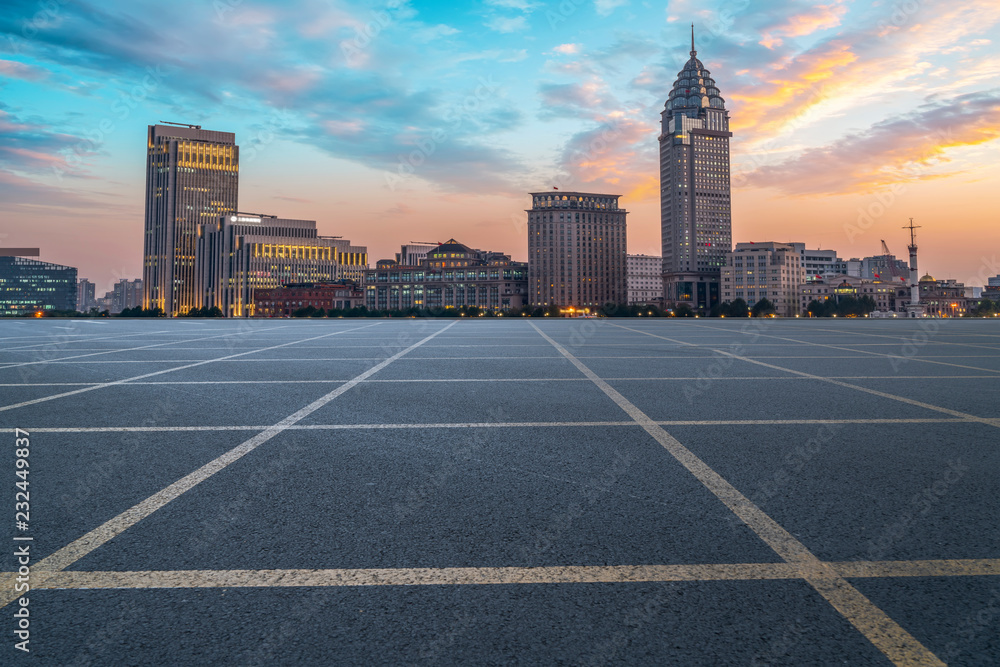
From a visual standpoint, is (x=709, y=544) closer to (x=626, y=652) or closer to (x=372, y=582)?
(x=626, y=652)

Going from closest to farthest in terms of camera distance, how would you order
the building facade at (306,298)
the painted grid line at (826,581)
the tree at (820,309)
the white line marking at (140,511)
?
1. the painted grid line at (826,581)
2. the white line marking at (140,511)
3. the tree at (820,309)
4. the building facade at (306,298)

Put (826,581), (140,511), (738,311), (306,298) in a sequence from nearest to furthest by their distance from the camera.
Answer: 1. (826,581)
2. (140,511)
3. (738,311)
4. (306,298)

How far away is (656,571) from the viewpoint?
3.03 m

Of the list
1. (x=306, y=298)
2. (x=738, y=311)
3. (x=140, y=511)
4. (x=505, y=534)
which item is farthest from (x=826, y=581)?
(x=306, y=298)

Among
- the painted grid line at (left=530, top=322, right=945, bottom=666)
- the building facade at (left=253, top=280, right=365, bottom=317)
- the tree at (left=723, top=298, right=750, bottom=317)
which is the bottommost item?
the painted grid line at (left=530, top=322, right=945, bottom=666)

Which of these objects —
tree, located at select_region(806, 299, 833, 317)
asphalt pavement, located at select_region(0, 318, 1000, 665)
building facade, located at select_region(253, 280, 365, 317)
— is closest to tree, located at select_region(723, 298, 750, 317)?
tree, located at select_region(806, 299, 833, 317)

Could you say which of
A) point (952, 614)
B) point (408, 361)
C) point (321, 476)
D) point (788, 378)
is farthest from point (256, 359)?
point (952, 614)

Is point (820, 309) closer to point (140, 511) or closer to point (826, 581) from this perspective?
point (826, 581)

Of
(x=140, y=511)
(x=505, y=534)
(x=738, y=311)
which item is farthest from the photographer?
(x=738, y=311)

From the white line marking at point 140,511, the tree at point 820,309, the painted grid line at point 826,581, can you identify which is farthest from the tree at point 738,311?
the white line marking at point 140,511

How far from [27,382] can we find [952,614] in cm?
1420

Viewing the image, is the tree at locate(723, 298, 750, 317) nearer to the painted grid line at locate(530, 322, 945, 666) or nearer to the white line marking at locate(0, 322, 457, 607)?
the painted grid line at locate(530, 322, 945, 666)

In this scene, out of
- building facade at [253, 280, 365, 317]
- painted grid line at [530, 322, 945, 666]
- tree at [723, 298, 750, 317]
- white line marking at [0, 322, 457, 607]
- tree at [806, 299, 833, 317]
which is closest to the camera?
painted grid line at [530, 322, 945, 666]

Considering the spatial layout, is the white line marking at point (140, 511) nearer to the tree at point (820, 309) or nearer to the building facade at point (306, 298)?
the tree at point (820, 309)
